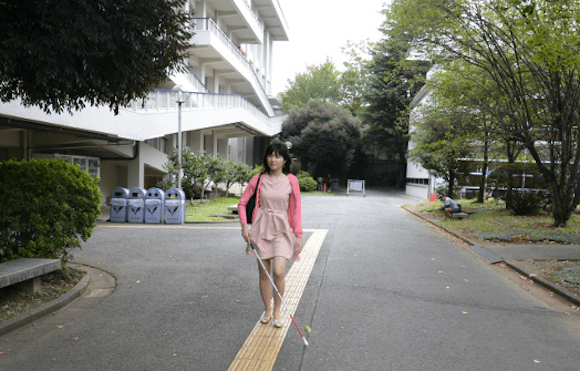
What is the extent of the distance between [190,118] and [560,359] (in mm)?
18722

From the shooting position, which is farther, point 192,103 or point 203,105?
Answer: point 203,105

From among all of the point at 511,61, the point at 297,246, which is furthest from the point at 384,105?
the point at 297,246

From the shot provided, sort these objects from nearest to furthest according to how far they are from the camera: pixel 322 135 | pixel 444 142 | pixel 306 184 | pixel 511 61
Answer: pixel 511 61 → pixel 444 142 → pixel 306 184 → pixel 322 135

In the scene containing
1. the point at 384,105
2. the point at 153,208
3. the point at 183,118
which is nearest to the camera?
the point at 153,208

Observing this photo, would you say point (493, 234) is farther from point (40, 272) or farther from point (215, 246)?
point (40, 272)

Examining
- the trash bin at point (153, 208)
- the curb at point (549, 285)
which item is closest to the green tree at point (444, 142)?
the curb at point (549, 285)

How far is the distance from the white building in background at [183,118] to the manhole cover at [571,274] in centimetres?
664

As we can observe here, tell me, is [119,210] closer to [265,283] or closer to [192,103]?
[192,103]

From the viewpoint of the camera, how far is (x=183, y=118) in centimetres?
1972

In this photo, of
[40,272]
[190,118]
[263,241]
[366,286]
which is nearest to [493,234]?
[366,286]

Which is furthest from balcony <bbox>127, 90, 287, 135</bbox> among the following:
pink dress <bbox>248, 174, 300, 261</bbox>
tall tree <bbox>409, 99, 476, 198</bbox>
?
tall tree <bbox>409, 99, 476, 198</bbox>

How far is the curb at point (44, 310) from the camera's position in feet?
13.9

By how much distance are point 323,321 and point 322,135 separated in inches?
1355

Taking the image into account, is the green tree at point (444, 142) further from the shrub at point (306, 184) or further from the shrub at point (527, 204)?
the shrub at point (306, 184)
